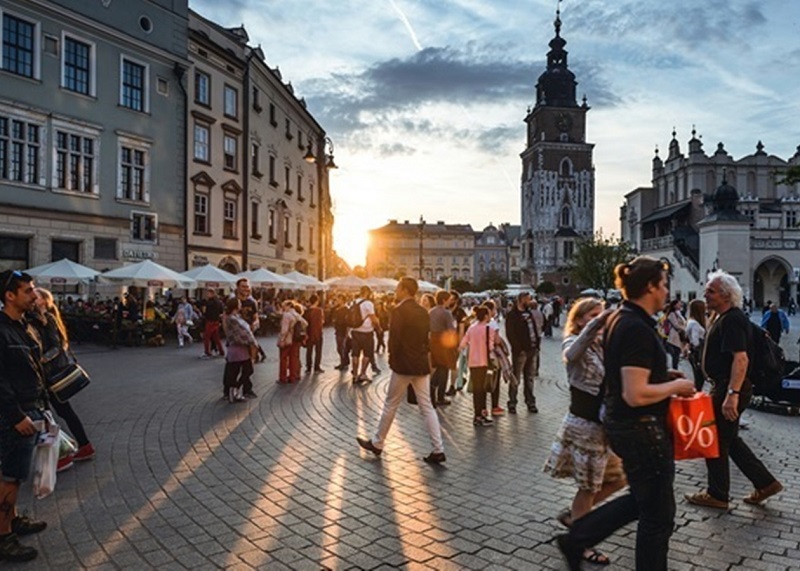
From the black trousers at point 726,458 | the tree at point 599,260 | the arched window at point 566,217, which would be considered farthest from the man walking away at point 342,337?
the arched window at point 566,217

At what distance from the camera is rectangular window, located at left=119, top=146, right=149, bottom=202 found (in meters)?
27.2

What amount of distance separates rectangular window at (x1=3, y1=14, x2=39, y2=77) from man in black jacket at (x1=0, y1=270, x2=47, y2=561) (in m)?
22.3

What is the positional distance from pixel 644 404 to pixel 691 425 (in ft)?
1.69

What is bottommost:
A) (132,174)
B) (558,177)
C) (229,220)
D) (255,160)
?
(229,220)

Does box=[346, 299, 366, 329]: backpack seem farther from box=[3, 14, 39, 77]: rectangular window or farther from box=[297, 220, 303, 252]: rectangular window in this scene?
box=[297, 220, 303, 252]: rectangular window

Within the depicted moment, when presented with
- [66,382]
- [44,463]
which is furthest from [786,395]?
[44,463]

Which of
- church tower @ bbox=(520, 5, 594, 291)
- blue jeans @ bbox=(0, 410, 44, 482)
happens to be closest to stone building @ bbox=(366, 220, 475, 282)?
church tower @ bbox=(520, 5, 594, 291)

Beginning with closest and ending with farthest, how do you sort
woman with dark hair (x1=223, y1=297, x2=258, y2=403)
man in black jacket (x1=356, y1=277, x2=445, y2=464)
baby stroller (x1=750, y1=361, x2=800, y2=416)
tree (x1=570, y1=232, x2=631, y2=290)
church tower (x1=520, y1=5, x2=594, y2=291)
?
man in black jacket (x1=356, y1=277, x2=445, y2=464)
baby stroller (x1=750, y1=361, x2=800, y2=416)
woman with dark hair (x1=223, y1=297, x2=258, y2=403)
tree (x1=570, y1=232, x2=631, y2=290)
church tower (x1=520, y1=5, x2=594, y2=291)

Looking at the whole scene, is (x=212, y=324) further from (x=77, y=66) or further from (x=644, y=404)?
(x=644, y=404)

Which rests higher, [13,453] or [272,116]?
[272,116]

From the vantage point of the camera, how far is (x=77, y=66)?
25.2m

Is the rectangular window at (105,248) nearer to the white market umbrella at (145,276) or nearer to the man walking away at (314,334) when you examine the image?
the white market umbrella at (145,276)

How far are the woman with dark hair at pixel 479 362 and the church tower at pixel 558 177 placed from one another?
101 meters

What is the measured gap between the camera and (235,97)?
114ft
